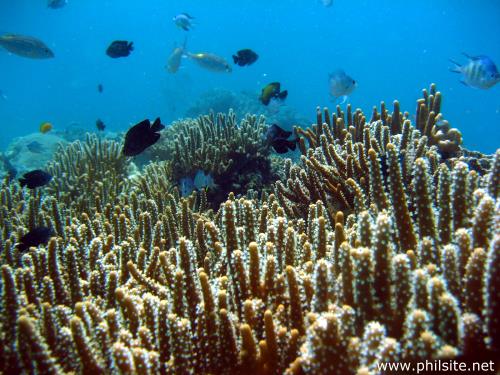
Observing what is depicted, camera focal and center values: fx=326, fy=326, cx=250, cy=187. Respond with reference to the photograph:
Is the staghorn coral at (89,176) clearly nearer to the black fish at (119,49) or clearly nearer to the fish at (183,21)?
the black fish at (119,49)

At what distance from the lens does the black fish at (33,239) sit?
10.6 ft

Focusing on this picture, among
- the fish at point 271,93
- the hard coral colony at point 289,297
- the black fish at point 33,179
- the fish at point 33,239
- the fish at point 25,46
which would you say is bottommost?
the hard coral colony at point 289,297

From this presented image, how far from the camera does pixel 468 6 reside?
59.4 meters

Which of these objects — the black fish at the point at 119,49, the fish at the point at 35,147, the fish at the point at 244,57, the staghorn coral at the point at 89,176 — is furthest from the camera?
the fish at the point at 35,147

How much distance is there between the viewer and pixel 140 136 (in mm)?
3766

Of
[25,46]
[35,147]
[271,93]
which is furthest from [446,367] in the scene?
[35,147]

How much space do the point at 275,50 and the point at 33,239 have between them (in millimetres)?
123183

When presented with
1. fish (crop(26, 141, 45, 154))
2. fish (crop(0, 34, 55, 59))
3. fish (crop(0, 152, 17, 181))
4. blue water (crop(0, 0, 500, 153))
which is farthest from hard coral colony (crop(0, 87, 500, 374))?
blue water (crop(0, 0, 500, 153))

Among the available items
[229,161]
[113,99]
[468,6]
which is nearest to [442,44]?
[468,6]

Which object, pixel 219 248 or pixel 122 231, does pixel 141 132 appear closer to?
pixel 122 231

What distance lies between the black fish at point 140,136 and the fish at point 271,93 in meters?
3.33

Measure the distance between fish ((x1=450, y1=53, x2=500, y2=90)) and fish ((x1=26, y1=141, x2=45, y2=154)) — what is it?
44.4 feet

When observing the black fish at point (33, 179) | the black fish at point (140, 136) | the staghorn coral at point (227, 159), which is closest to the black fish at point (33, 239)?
the black fish at point (140, 136)

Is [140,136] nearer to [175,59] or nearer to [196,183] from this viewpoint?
[196,183]
